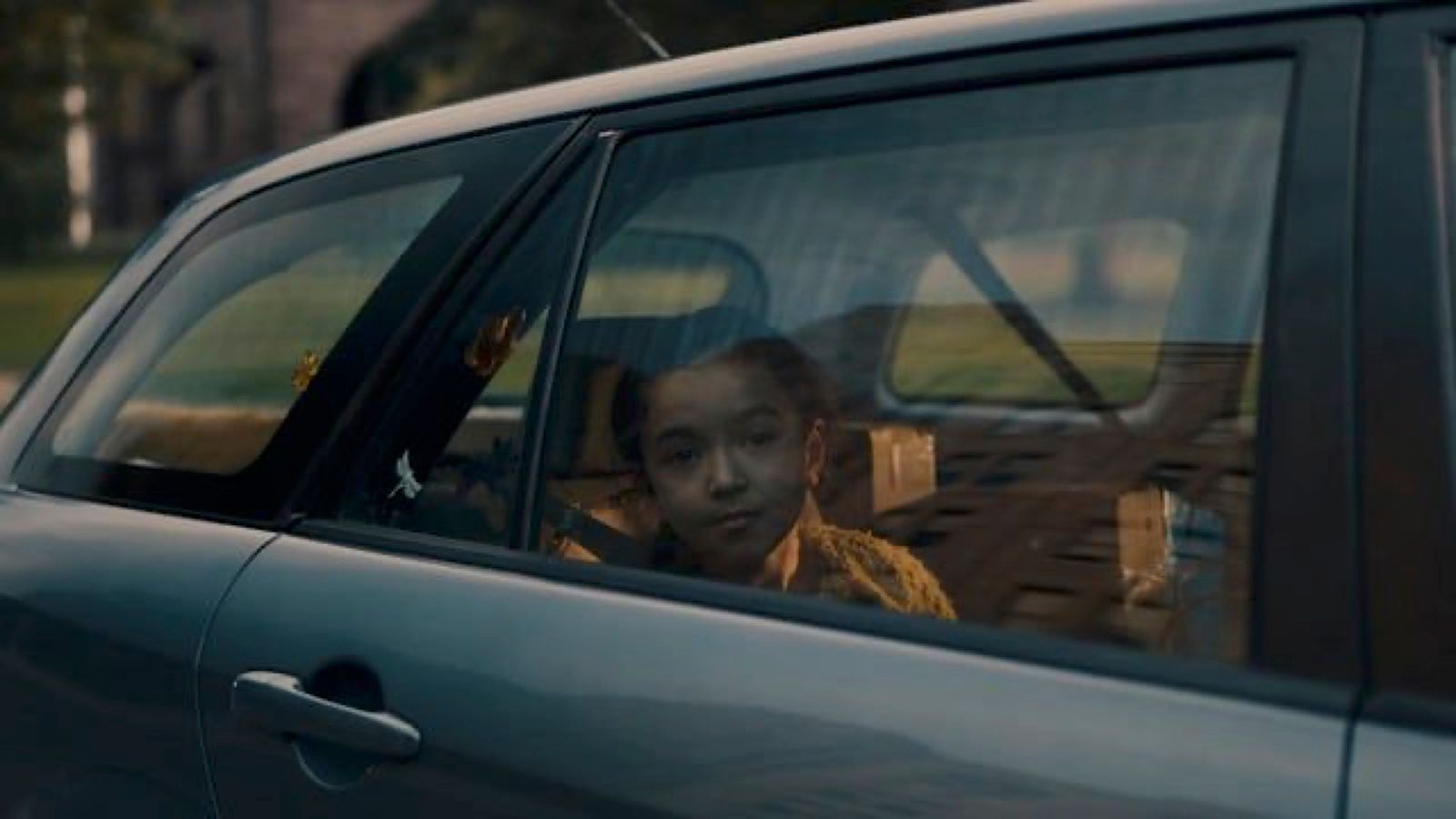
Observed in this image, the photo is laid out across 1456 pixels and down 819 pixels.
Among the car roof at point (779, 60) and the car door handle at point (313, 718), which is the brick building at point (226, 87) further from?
the car door handle at point (313, 718)

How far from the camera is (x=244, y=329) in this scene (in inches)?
113

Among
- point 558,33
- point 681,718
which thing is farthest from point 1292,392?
point 558,33

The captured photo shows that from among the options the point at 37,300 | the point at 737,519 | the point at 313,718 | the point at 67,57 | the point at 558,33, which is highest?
the point at 67,57

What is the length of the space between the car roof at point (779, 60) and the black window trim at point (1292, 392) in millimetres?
19

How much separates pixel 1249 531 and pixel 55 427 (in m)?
Answer: 1.80

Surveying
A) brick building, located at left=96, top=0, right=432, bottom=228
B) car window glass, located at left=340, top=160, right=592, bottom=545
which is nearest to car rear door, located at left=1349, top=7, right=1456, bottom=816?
car window glass, located at left=340, top=160, right=592, bottom=545

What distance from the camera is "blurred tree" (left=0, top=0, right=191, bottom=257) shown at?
22.2 m

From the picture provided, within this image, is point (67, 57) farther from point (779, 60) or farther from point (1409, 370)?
point (1409, 370)

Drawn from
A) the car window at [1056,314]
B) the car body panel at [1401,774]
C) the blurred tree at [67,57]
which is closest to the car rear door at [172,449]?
the car window at [1056,314]

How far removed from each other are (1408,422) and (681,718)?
725 mm

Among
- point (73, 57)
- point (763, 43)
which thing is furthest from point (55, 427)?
point (73, 57)

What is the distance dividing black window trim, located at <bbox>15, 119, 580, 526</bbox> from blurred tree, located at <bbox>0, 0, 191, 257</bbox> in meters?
20.2

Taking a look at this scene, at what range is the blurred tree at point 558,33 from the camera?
1229 cm

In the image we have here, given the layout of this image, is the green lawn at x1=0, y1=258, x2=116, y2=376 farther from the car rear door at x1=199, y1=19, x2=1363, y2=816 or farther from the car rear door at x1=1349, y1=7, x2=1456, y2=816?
the car rear door at x1=1349, y1=7, x2=1456, y2=816
